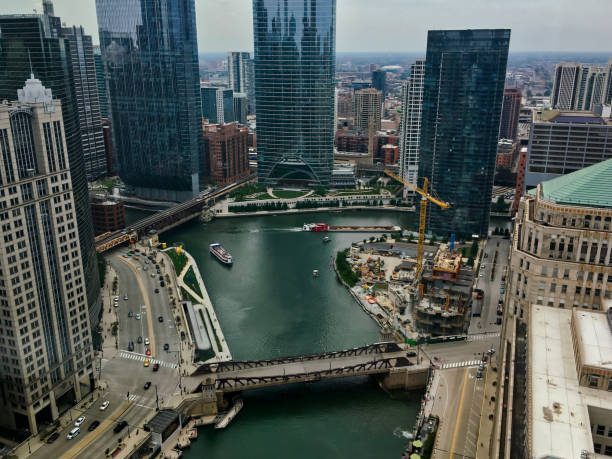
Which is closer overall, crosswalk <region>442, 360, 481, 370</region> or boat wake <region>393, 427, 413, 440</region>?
boat wake <region>393, 427, 413, 440</region>

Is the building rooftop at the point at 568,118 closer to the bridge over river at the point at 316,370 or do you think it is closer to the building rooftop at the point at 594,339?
the bridge over river at the point at 316,370

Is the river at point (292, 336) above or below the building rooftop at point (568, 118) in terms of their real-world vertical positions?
below

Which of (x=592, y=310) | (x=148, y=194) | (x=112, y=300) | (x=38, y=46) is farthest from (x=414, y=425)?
(x=148, y=194)

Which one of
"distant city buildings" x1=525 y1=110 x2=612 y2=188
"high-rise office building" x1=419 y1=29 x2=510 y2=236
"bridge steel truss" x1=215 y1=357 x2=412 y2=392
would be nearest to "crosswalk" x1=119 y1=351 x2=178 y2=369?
"bridge steel truss" x1=215 y1=357 x2=412 y2=392

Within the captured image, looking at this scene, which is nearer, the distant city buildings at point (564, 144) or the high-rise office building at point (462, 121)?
the high-rise office building at point (462, 121)

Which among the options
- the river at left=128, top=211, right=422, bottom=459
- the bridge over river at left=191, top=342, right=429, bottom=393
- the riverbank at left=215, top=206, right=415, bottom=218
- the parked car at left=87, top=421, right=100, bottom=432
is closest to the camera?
the parked car at left=87, top=421, right=100, bottom=432

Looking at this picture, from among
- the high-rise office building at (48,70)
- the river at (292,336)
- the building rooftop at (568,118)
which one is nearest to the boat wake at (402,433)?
the river at (292,336)

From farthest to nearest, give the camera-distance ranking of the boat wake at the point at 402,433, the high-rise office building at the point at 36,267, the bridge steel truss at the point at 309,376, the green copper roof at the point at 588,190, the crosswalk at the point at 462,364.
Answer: the crosswalk at the point at 462,364, the bridge steel truss at the point at 309,376, the boat wake at the point at 402,433, the green copper roof at the point at 588,190, the high-rise office building at the point at 36,267

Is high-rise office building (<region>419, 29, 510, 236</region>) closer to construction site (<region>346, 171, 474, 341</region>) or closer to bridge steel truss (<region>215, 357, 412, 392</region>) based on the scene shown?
construction site (<region>346, 171, 474, 341</region>)

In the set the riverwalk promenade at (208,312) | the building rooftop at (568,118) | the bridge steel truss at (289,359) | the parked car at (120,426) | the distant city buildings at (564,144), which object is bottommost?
the riverwalk promenade at (208,312)
